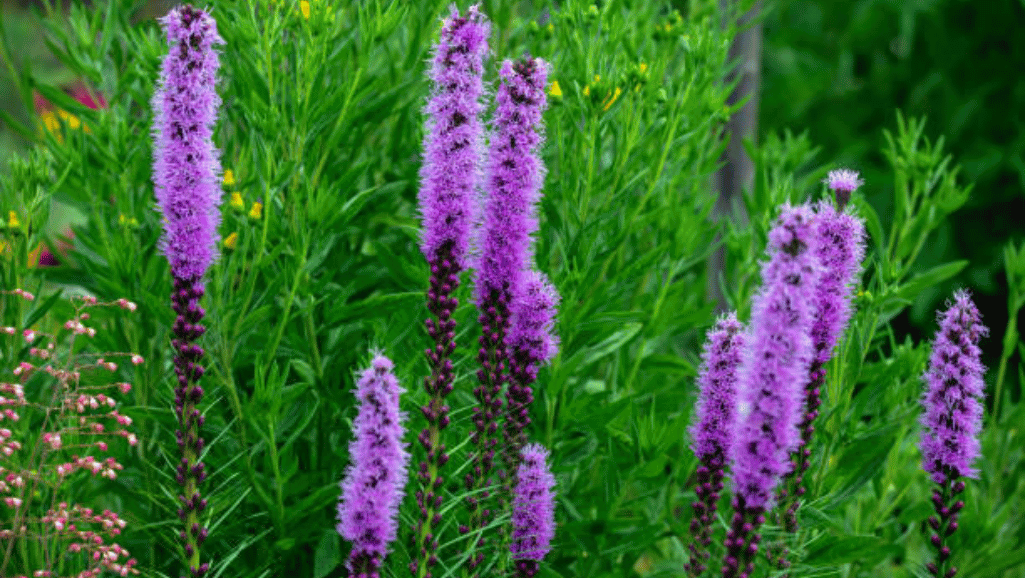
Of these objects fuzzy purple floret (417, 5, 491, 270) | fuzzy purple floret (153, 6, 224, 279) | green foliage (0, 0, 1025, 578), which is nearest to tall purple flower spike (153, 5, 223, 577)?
fuzzy purple floret (153, 6, 224, 279)

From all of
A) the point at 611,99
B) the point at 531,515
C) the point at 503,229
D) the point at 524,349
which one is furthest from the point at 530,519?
the point at 611,99

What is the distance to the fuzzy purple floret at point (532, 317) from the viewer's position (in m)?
2.86

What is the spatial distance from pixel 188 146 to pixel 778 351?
124cm

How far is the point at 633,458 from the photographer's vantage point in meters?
3.58

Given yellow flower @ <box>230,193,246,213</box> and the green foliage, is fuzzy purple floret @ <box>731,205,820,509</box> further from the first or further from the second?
yellow flower @ <box>230,193,246,213</box>

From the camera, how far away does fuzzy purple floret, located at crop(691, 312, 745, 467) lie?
264 cm

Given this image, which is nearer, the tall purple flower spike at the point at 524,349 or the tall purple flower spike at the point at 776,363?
the tall purple flower spike at the point at 776,363

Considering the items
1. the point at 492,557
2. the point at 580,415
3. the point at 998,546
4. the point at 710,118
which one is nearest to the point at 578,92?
the point at 710,118

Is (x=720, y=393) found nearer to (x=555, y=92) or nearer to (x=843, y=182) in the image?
(x=843, y=182)

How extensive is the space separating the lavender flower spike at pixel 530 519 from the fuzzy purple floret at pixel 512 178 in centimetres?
45

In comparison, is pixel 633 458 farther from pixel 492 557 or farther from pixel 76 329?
pixel 76 329

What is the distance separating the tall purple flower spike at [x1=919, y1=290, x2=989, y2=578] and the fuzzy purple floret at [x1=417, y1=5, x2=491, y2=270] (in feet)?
3.38

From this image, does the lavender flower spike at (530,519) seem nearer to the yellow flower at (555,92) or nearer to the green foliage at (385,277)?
the green foliage at (385,277)

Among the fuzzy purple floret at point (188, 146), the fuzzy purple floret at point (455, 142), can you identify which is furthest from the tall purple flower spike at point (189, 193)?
the fuzzy purple floret at point (455, 142)
